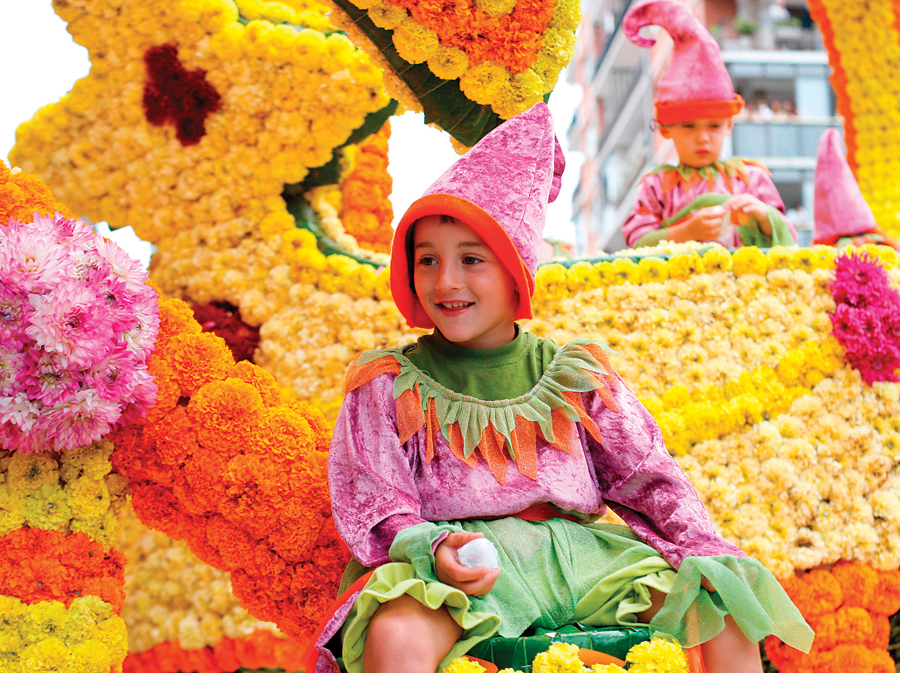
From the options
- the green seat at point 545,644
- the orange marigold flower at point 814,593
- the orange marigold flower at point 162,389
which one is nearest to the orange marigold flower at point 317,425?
the orange marigold flower at point 162,389

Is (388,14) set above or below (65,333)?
above

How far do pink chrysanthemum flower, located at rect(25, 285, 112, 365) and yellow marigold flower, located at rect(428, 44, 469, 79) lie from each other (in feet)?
3.81

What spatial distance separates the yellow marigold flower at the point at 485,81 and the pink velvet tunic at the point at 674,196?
1.37 meters

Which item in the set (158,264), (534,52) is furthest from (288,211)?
(534,52)

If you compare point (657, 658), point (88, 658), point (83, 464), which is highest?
point (83, 464)

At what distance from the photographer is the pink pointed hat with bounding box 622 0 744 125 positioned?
385cm

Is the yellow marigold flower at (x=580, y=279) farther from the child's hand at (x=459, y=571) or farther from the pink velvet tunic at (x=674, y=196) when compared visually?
Result: the child's hand at (x=459, y=571)

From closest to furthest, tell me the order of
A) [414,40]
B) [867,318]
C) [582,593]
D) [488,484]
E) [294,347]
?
[582,593] → [488,484] → [414,40] → [867,318] → [294,347]

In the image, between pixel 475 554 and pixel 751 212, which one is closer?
pixel 475 554

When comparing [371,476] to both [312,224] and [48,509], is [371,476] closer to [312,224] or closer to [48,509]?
[48,509]

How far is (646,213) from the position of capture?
3893mm

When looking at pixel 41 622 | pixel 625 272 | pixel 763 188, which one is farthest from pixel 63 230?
pixel 763 188

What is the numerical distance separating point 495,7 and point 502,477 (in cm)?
135

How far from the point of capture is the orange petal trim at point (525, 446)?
1.91 meters
